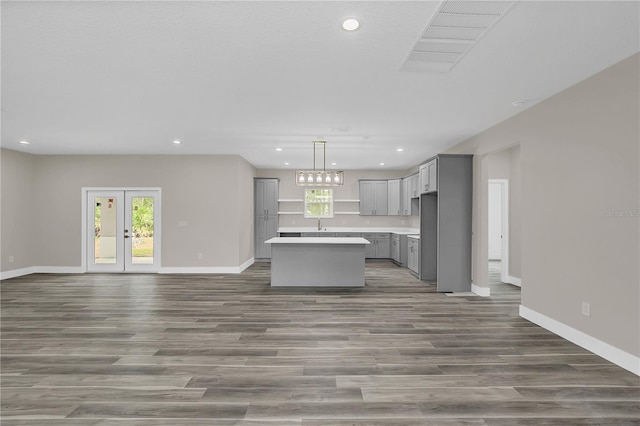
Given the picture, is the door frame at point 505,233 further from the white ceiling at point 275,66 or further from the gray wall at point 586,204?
the gray wall at point 586,204

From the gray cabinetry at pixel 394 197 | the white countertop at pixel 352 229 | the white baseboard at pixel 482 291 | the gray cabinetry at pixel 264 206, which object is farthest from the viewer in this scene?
the gray cabinetry at pixel 394 197

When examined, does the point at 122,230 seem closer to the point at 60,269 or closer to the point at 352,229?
the point at 60,269

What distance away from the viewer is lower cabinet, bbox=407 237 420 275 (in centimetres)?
761

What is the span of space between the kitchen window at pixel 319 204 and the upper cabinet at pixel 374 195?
3.25 ft

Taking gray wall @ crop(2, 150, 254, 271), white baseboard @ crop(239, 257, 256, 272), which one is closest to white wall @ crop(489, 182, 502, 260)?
white baseboard @ crop(239, 257, 256, 272)

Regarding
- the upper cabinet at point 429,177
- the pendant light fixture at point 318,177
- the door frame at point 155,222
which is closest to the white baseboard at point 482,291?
the upper cabinet at point 429,177

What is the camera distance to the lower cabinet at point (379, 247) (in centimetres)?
1006

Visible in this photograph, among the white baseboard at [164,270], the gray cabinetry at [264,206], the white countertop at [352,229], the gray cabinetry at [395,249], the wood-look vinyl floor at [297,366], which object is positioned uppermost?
the gray cabinetry at [264,206]

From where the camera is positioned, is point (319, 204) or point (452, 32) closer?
point (452, 32)

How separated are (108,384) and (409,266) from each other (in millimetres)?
6804

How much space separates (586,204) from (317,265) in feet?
13.6

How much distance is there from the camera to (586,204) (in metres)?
3.53

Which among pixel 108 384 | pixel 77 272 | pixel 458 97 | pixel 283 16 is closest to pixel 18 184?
pixel 77 272

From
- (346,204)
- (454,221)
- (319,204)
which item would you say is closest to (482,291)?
(454,221)
